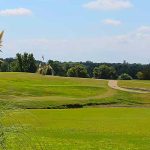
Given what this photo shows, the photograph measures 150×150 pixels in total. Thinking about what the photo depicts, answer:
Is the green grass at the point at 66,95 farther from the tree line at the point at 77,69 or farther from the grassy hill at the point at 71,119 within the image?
the tree line at the point at 77,69

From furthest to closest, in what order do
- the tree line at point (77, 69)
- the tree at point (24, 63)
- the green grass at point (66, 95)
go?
1. the tree line at point (77, 69)
2. the tree at point (24, 63)
3. the green grass at point (66, 95)

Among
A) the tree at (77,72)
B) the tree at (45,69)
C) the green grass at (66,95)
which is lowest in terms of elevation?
the green grass at (66,95)

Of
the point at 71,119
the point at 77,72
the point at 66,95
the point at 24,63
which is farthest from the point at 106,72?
the point at 71,119

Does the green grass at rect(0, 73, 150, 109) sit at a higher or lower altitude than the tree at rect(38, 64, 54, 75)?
lower

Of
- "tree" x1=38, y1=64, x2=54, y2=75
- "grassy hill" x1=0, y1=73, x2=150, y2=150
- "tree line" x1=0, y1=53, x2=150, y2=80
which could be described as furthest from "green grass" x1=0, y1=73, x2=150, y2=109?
"tree" x1=38, y1=64, x2=54, y2=75

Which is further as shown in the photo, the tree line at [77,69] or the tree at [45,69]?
the tree line at [77,69]

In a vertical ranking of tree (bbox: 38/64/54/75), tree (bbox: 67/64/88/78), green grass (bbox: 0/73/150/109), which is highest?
tree (bbox: 38/64/54/75)

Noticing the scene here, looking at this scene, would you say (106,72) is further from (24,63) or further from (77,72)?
(24,63)

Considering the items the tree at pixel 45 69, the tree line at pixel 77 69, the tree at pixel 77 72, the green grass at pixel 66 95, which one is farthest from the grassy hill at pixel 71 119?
the tree at pixel 77 72

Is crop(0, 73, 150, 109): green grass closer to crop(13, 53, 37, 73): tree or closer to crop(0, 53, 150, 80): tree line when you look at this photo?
crop(0, 53, 150, 80): tree line

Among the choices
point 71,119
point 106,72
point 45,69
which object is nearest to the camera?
point 45,69

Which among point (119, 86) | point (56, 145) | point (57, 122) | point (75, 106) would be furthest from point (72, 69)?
point (56, 145)

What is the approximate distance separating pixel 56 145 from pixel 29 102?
35.4 m

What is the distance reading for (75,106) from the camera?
59.3 metres
